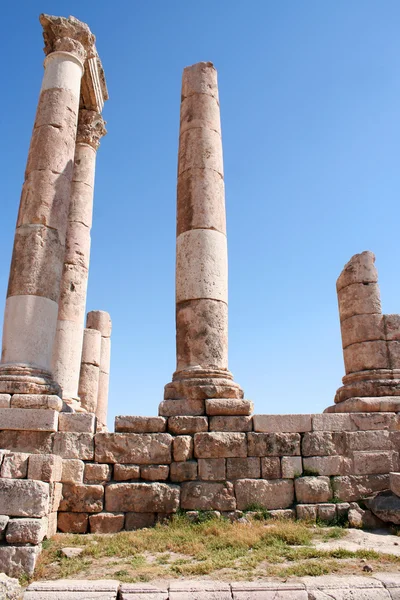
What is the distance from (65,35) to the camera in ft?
50.3

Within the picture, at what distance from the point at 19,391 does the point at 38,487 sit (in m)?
3.65

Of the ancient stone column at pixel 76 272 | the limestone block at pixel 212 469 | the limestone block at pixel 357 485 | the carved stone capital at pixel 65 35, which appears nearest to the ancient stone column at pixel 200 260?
the limestone block at pixel 212 469

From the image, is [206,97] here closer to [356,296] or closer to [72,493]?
[356,296]

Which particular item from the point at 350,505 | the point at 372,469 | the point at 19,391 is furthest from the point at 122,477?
the point at 372,469

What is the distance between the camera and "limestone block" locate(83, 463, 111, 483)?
10.2 m

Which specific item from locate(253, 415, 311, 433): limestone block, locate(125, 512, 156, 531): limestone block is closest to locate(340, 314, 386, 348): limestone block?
locate(253, 415, 311, 433): limestone block

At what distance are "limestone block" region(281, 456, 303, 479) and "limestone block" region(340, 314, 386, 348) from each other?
435cm

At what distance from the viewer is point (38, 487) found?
763 centimetres

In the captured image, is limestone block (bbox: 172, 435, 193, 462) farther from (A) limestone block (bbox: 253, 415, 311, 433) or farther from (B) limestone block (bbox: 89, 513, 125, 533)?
(B) limestone block (bbox: 89, 513, 125, 533)

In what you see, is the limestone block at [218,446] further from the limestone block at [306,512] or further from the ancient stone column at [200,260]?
the limestone block at [306,512]

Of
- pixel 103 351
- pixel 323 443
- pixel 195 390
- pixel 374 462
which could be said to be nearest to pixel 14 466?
pixel 195 390

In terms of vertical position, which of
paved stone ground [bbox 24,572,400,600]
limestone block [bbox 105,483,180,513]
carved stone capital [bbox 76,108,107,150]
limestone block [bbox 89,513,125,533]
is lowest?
paved stone ground [bbox 24,572,400,600]

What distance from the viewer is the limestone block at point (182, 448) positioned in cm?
1050

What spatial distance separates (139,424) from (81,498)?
183 cm
